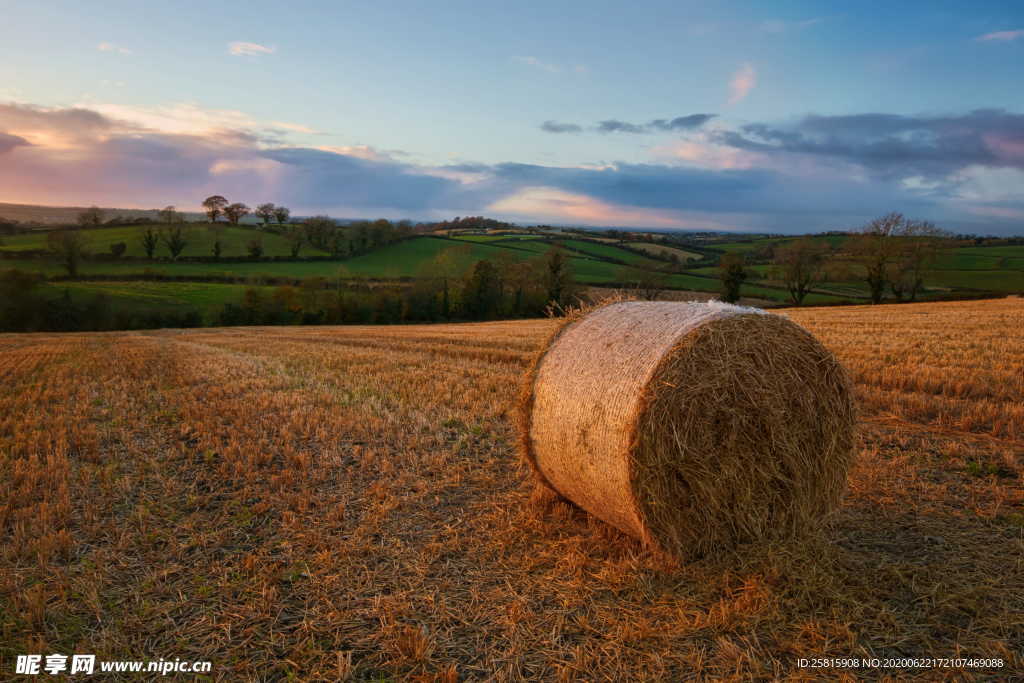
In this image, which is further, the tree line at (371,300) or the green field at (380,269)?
the green field at (380,269)

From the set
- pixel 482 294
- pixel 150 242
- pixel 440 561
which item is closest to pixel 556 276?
pixel 482 294

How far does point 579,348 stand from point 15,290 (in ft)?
161

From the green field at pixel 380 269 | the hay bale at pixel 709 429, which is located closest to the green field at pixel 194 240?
the green field at pixel 380 269

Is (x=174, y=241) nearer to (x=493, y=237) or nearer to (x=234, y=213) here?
(x=234, y=213)

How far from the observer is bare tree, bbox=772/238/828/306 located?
5197 cm

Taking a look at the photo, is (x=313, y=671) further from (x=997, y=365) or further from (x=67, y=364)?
(x=67, y=364)

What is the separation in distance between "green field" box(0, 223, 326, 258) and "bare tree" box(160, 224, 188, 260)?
459mm

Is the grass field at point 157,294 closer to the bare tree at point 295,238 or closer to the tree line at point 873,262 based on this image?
the bare tree at point 295,238

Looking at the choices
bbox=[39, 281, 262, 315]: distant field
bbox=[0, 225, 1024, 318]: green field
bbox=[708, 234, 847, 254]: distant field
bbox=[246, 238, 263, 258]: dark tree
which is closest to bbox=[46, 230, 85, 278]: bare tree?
bbox=[0, 225, 1024, 318]: green field

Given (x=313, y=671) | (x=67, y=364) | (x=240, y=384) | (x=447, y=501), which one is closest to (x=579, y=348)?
(x=447, y=501)

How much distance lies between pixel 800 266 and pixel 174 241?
66552mm

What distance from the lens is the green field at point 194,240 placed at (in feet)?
198

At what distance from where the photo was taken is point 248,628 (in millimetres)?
3631

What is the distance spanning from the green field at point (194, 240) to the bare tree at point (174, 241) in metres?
0.46
